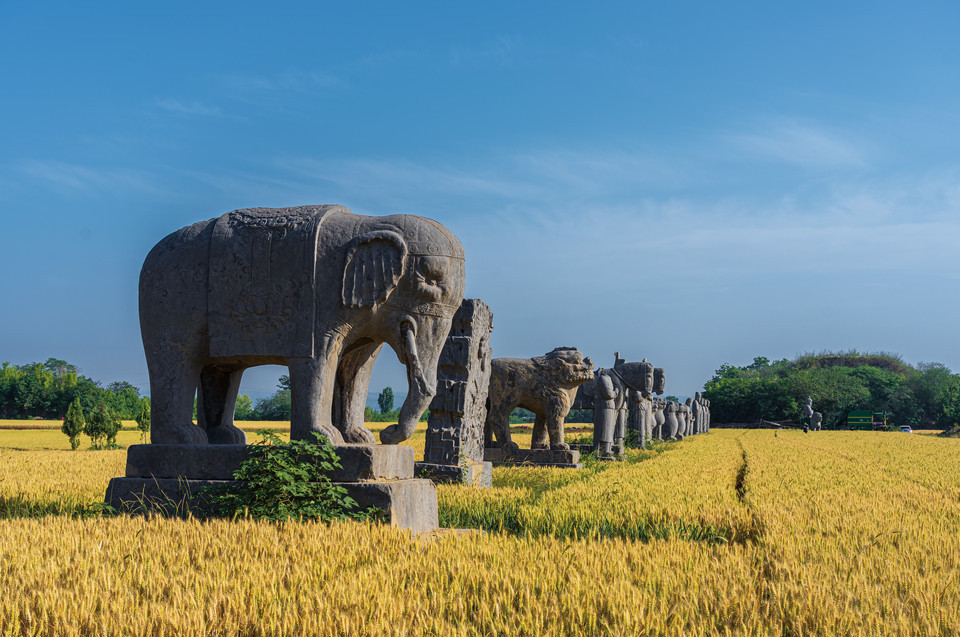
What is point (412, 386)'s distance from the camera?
677cm

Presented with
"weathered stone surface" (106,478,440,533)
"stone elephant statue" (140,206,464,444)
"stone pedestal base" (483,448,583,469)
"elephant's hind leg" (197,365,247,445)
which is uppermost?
"stone elephant statue" (140,206,464,444)

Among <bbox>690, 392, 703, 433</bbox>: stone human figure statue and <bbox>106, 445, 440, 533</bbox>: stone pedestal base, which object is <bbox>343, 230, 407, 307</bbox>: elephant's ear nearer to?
<bbox>106, 445, 440, 533</bbox>: stone pedestal base

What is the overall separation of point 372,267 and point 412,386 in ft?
3.67

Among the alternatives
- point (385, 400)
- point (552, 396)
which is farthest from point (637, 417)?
point (385, 400)

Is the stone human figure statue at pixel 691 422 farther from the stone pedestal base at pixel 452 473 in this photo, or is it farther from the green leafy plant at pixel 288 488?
the green leafy plant at pixel 288 488

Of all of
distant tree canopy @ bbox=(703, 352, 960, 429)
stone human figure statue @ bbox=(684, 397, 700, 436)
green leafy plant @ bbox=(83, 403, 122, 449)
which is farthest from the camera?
distant tree canopy @ bbox=(703, 352, 960, 429)

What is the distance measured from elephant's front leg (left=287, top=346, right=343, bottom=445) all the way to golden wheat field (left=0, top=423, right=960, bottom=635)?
109 cm

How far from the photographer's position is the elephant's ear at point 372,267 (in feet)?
21.5

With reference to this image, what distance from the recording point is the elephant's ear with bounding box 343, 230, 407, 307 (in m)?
6.55

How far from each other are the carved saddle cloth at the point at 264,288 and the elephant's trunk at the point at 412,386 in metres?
0.83

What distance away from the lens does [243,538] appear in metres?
5.04

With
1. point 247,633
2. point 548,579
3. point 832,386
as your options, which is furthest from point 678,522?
point 832,386

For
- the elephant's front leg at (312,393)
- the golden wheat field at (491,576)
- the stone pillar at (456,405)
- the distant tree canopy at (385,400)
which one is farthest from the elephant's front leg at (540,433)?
the distant tree canopy at (385,400)

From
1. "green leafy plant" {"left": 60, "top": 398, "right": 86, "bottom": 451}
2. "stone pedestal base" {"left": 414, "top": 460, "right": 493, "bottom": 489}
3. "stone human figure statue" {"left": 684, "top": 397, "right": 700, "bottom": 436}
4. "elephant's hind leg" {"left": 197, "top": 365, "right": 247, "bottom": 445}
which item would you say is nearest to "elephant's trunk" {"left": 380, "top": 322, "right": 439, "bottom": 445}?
"elephant's hind leg" {"left": 197, "top": 365, "right": 247, "bottom": 445}
